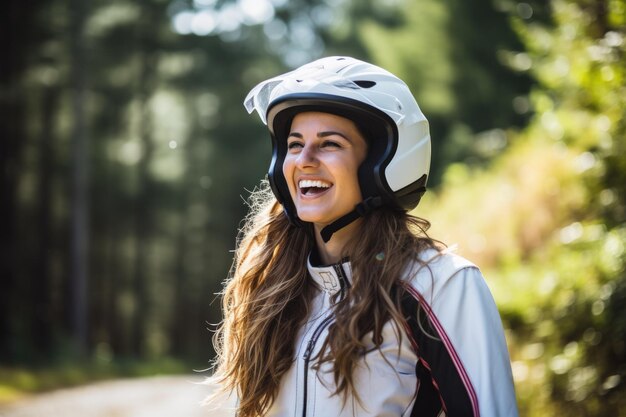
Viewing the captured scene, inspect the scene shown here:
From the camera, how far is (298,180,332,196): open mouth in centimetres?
308

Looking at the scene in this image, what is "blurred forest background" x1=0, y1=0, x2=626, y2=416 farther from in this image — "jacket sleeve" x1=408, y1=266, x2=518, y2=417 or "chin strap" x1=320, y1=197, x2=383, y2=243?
"jacket sleeve" x1=408, y1=266, x2=518, y2=417

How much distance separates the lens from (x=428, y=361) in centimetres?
264

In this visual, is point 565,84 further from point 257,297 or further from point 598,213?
point 257,297

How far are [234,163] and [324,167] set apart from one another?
2830cm

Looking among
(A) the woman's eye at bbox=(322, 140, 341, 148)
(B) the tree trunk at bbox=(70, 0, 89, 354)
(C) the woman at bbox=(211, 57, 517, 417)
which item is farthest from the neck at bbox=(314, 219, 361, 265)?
(B) the tree trunk at bbox=(70, 0, 89, 354)

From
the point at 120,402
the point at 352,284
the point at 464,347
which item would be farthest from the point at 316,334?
the point at 120,402

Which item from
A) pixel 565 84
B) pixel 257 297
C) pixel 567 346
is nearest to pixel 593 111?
pixel 565 84

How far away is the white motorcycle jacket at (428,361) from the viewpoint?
2508 mm

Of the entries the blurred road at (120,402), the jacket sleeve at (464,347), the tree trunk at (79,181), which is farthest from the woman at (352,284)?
the tree trunk at (79,181)

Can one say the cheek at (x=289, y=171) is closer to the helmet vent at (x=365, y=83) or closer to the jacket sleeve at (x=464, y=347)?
the helmet vent at (x=365, y=83)

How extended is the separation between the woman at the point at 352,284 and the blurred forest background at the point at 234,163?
1360mm

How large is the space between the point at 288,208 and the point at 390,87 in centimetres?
67

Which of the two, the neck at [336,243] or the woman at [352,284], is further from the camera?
the neck at [336,243]

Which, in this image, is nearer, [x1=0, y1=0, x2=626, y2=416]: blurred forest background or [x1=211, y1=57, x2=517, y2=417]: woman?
[x1=211, y1=57, x2=517, y2=417]: woman
